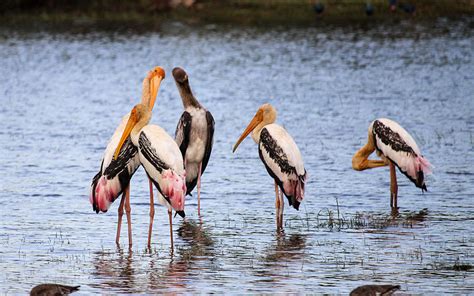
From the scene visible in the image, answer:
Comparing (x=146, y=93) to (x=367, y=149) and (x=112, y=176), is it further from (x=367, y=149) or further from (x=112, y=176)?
(x=367, y=149)

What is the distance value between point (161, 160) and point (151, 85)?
1.52 metres

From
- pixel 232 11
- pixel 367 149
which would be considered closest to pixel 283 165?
pixel 367 149

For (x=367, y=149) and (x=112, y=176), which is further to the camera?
(x=367, y=149)

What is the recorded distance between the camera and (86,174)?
15.5 m

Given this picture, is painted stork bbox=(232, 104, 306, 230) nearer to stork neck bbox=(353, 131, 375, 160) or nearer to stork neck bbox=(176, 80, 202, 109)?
stork neck bbox=(176, 80, 202, 109)

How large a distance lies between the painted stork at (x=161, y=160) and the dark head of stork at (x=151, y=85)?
0.96m

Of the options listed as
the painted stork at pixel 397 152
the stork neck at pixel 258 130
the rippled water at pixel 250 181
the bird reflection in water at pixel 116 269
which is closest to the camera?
the bird reflection in water at pixel 116 269

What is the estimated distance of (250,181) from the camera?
15.0 m

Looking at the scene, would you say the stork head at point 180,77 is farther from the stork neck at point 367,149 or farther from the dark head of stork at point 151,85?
the stork neck at point 367,149

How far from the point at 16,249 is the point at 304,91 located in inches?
613

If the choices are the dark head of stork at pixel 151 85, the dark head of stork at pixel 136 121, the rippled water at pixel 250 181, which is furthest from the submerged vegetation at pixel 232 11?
the dark head of stork at pixel 136 121

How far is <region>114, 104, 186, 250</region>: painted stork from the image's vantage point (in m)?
10.7

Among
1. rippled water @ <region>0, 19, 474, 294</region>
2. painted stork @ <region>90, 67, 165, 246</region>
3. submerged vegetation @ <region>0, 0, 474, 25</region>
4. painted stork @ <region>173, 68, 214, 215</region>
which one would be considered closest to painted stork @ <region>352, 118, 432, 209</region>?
rippled water @ <region>0, 19, 474, 294</region>

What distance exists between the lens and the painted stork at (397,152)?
13.0 metres
